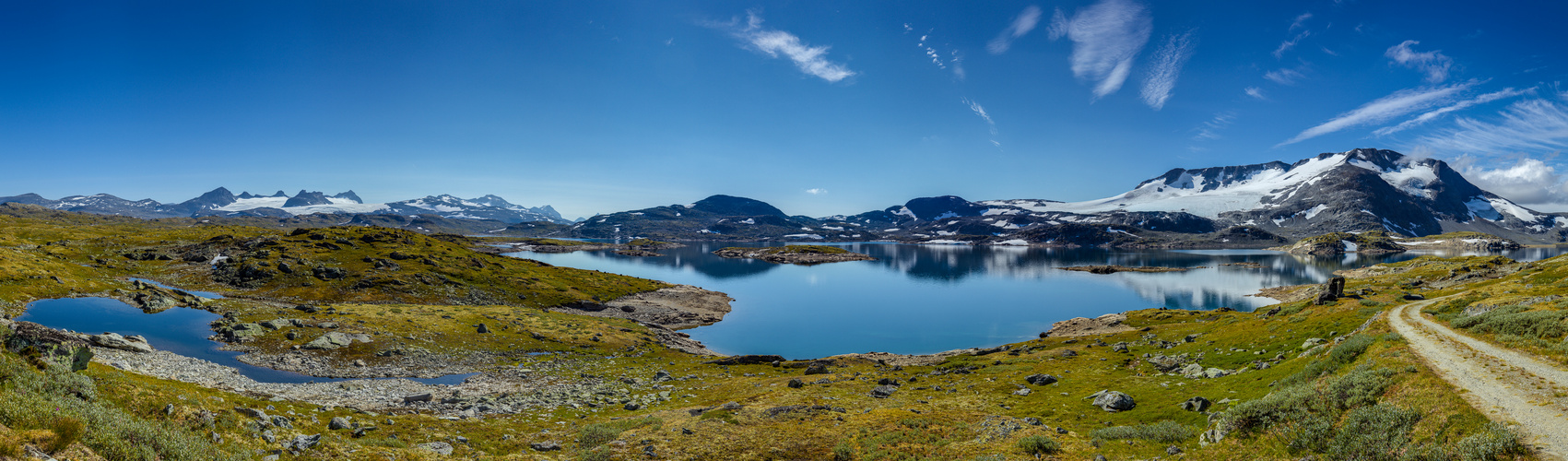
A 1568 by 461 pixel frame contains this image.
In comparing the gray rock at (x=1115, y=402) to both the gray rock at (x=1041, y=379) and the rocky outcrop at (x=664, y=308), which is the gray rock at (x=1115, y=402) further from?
the rocky outcrop at (x=664, y=308)

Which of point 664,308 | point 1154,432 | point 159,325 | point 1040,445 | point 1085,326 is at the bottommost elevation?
point 664,308

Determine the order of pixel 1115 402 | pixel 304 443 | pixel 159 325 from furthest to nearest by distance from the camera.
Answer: pixel 159 325 < pixel 1115 402 < pixel 304 443

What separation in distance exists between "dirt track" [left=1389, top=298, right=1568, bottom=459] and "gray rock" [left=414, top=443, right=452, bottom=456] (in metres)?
33.0

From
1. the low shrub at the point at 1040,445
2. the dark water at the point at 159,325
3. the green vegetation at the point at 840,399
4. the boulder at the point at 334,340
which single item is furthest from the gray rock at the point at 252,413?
the boulder at the point at 334,340

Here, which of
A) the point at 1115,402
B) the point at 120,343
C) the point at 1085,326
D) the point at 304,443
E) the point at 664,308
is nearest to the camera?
the point at 304,443

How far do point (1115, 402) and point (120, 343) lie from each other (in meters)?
61.7

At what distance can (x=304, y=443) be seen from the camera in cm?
1745

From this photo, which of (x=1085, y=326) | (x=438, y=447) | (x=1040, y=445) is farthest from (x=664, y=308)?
(x=1040, y=445)

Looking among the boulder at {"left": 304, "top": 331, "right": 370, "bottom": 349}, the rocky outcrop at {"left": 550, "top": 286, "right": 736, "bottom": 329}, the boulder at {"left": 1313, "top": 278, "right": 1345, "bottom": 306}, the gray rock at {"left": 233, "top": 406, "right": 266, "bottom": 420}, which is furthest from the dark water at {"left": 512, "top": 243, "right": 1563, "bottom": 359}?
the gray rock at {"left": 233, "top": 406, "right": 266, "bottom": 420}

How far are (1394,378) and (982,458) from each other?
45.7 feet

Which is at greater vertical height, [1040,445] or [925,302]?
[1040,445]

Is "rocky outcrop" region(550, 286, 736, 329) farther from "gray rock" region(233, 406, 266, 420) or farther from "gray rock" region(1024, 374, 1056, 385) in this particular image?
"gray rock" region(233, 406, 266, 420)

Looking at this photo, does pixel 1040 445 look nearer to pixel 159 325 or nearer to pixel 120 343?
pixel 120 343

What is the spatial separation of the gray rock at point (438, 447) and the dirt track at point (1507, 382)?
33.0 meters
